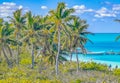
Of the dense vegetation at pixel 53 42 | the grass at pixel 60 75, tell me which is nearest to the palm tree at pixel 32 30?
the dense vegetation at pixel 53 42

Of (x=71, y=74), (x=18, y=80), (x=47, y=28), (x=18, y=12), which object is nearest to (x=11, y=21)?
(x=18, y=12)

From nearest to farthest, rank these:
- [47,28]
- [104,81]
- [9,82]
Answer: [9,82] < [104,81] < [47,28]

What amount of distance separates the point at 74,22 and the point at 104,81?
17895 millimetres

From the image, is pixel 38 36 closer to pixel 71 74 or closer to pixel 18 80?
pixel 71 74

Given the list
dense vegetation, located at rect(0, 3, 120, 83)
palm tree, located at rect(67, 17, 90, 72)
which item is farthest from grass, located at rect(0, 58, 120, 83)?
palm tree, located at rect(67, 17, 90, 72)

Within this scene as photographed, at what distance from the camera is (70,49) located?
257ft

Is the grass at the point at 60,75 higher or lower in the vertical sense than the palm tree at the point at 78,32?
lower

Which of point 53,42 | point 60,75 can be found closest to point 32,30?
point 53,42

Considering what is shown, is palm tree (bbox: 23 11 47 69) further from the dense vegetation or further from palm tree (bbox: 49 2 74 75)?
palm tree (bbox: 49 2 74 75)

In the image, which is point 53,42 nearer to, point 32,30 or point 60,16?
point 32,30

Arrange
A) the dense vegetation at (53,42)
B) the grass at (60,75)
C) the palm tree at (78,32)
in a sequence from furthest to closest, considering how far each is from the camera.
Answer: the palm tree at (78,32) → the dense vegetation at (53,42) → the grass at (60,75)

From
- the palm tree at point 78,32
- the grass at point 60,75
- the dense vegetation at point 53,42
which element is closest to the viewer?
the grass at point 60,75

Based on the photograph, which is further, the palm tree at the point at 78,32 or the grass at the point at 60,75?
the palm tree at the point at 78,32

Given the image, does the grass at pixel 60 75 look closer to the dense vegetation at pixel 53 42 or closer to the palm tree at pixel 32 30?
the dense vegetation at pixel 53 42
